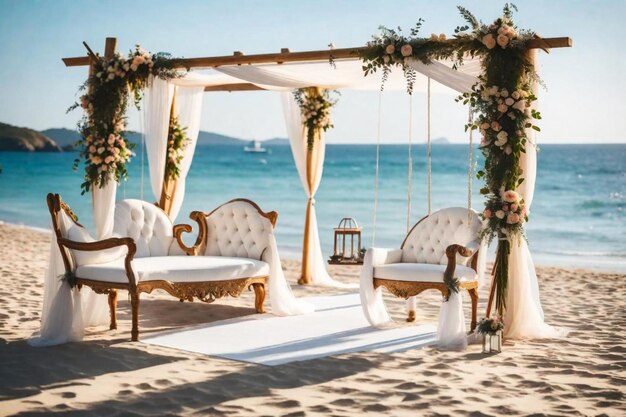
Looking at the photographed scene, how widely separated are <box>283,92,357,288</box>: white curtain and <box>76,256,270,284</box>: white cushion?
2.26 m

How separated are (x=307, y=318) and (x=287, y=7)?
19406 millimetres

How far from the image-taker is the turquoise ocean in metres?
20.9

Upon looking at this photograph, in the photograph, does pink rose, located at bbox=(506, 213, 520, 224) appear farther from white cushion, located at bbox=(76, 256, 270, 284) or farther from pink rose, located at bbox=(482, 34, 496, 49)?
white cushion, located at bbox=(76, 256, 270, 284)

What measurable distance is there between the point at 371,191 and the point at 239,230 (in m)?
24.6

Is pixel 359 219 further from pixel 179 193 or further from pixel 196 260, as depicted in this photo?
pixel 196 260

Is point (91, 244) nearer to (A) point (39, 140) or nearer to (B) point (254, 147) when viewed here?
(B) point (254, 147)

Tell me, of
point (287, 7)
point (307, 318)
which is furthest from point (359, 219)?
point (307, 318)

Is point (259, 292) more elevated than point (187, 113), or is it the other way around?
point (187, 113)

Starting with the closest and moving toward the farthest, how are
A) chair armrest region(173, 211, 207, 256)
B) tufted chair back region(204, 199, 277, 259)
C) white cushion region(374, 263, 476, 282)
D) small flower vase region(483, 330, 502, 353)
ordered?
small flower vase region(483, 330, 502, 353) < white cushion region(374, 263, 476, 282) < tufted chair back region(204, 199, 277, 259) < chair armrest region(173, 211, 207, 256)

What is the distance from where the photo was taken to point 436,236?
7.82 m

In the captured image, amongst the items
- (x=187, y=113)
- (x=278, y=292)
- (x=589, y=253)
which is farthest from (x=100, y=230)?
(x=589, y=253)

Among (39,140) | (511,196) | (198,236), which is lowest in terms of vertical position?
(198,236)

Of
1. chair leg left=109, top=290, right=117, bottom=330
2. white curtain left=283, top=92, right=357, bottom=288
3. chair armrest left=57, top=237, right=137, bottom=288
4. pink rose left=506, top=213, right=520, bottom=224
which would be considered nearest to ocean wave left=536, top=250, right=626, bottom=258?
white curtain left=283, top=92, right=357, bottom=288

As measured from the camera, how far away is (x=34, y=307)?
8086 mm
